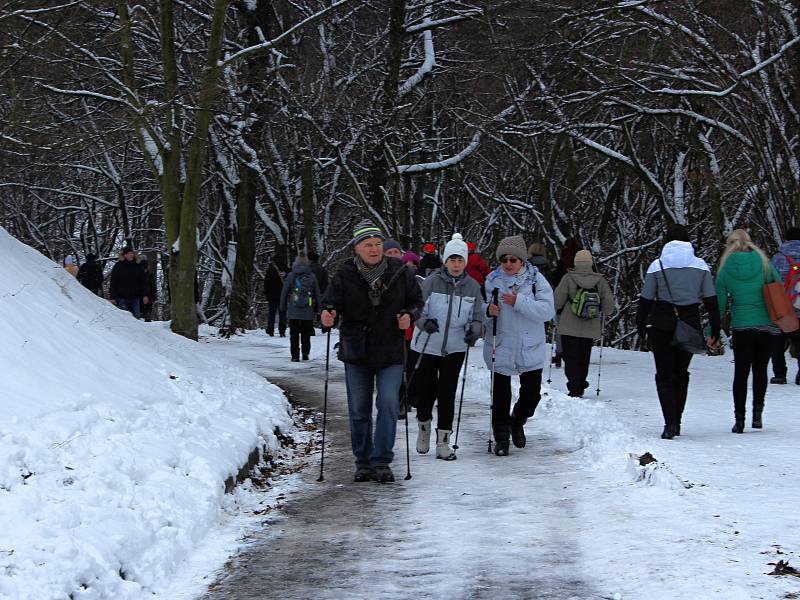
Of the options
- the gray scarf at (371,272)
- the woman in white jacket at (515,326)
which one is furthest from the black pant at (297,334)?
the gray scarf at (371,272)

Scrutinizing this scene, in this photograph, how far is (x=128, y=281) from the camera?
26188 mm

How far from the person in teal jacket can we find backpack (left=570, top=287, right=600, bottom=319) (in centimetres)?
304

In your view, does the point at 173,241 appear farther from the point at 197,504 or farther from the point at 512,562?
the point at 512,562

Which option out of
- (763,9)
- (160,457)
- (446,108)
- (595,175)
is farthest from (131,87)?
(595,175)

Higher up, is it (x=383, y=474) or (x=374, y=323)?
(x=374, y=323)

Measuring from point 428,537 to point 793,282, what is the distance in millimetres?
8914

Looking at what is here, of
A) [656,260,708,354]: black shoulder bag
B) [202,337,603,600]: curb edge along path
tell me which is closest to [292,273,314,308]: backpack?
[202,337,603,600]: curb edge along path

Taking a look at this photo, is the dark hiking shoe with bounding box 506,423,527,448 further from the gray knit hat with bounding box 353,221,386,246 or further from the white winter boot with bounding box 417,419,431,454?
the gray knit hat with bounding box 353,221,386,246

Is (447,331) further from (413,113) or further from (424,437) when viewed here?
(413,113)

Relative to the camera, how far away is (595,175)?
32875 mm

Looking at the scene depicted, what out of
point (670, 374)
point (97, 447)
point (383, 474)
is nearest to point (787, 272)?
point (670, 374)

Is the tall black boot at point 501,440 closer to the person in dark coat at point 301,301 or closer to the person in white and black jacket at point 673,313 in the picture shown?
the person in white and black jacket at point 673,313

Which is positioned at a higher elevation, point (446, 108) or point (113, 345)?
point (446, 108)

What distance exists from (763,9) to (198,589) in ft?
51.7
